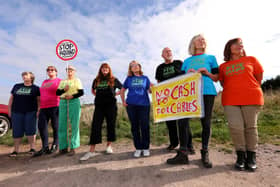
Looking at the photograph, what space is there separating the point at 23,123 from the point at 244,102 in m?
4.91

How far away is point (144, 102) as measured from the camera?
130 inches

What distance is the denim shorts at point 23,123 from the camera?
374 cm

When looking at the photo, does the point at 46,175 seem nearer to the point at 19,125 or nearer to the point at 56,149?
the point at 56,149

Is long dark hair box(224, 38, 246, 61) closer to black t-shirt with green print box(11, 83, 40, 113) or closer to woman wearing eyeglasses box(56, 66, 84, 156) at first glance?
woman wearing eyeglasses box(56, 66, 84, 156)

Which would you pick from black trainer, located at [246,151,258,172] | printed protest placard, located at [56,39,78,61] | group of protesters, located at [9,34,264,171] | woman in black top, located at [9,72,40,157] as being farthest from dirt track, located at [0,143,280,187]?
printed protest placard, located at [56,39,78,61]

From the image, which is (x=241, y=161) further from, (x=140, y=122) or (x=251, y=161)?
(x=140, y=122)

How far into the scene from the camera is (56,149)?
395 cm

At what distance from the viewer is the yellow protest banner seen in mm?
2645

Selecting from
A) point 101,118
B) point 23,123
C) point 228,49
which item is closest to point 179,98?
Answer: point 228,49

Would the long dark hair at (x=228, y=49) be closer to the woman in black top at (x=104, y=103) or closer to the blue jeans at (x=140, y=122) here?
the blue jeans at (x=140, y=122)

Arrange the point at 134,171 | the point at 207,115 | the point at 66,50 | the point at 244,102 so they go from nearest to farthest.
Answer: the point at 244,102 → the point at 134,171 → the point at 207,115 → the point at 66,50

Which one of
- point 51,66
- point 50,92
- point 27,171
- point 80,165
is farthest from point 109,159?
point 51,66

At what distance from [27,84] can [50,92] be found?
692 millimetres

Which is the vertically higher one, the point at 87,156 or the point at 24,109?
the point at 24,109
